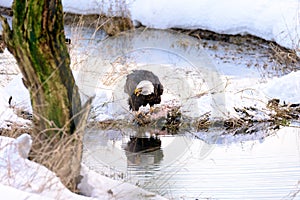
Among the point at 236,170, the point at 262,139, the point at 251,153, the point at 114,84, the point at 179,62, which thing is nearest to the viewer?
the point at 236,170

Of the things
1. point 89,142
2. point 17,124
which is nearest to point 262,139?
point 89,142

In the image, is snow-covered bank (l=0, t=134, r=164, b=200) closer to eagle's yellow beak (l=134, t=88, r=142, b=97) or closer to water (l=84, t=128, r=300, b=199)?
water (l=84, t=128, r=300, b=199)

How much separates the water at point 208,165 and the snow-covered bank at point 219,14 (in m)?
2.61

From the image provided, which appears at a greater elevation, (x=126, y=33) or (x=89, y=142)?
(x=126, y=33)

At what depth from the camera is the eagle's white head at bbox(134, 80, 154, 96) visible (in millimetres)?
5457

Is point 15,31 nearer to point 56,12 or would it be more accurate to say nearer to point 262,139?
point 56,12

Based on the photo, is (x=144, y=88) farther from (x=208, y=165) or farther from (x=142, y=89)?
(x=208, y=165)

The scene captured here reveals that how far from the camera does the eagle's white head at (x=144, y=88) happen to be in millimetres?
5457

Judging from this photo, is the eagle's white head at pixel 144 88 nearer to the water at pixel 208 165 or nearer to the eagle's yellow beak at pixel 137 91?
the eagle's yellow beak at pixel 137 91

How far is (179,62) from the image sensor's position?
7023 mm

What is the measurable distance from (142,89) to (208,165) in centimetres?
125

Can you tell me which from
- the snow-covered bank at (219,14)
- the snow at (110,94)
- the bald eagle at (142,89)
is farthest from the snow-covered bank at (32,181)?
the snow-covered bank at (219,14)

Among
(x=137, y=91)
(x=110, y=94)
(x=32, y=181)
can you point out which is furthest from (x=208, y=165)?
(x=32, y=181)

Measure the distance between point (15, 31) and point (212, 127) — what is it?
8.42 ft
